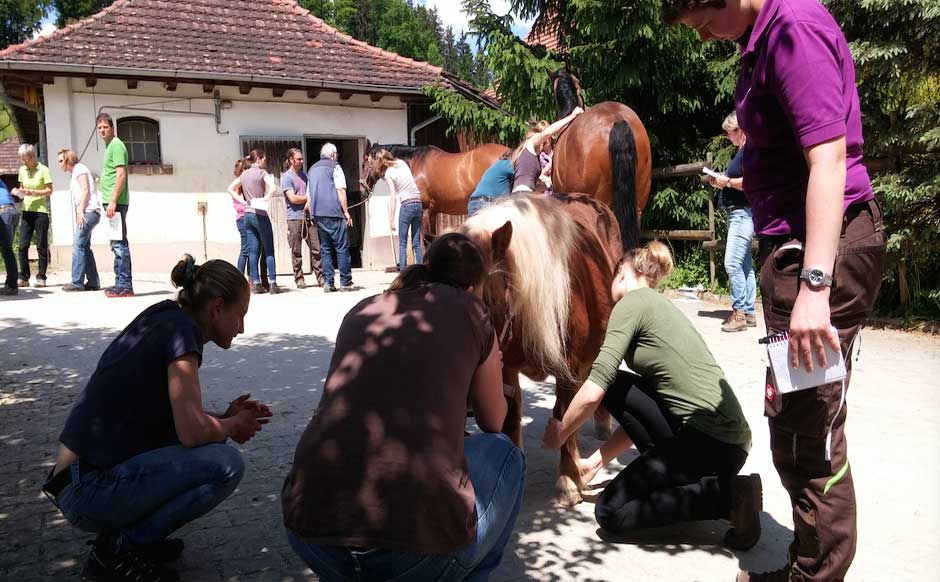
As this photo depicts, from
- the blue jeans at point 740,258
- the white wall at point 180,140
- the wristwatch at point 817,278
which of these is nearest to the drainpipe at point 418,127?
the white wall at point 180,140

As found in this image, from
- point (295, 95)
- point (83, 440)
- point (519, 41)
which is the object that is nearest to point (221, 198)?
point (295, 95)

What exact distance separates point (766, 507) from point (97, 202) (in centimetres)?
932

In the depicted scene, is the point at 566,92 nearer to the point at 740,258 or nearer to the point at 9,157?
the point at 740,258

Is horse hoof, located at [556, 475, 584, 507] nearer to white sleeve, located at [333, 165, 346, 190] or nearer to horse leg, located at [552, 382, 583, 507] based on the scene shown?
horse leg, located at [552, 382, 583, 507]

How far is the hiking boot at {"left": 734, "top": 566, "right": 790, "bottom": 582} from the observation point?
8.18ft

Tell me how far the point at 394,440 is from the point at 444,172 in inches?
409

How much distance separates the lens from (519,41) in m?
11.6

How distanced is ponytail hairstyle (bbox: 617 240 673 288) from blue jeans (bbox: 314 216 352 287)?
7.45m

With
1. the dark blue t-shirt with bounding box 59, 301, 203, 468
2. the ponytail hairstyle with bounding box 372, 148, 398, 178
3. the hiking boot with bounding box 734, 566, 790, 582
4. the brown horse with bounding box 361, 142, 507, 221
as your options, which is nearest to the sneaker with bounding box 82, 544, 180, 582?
the dark blue t-shirt with bounding box 59, 301, 203, 468

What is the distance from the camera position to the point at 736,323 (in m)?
7.16

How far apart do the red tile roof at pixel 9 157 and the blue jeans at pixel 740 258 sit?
32534mm

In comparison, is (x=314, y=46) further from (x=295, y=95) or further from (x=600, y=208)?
(x=600, y=208)

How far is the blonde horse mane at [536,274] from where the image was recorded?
118 inches

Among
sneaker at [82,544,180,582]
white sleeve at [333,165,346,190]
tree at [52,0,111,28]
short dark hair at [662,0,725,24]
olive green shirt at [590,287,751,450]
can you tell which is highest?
tree at [52,0,111,28]
